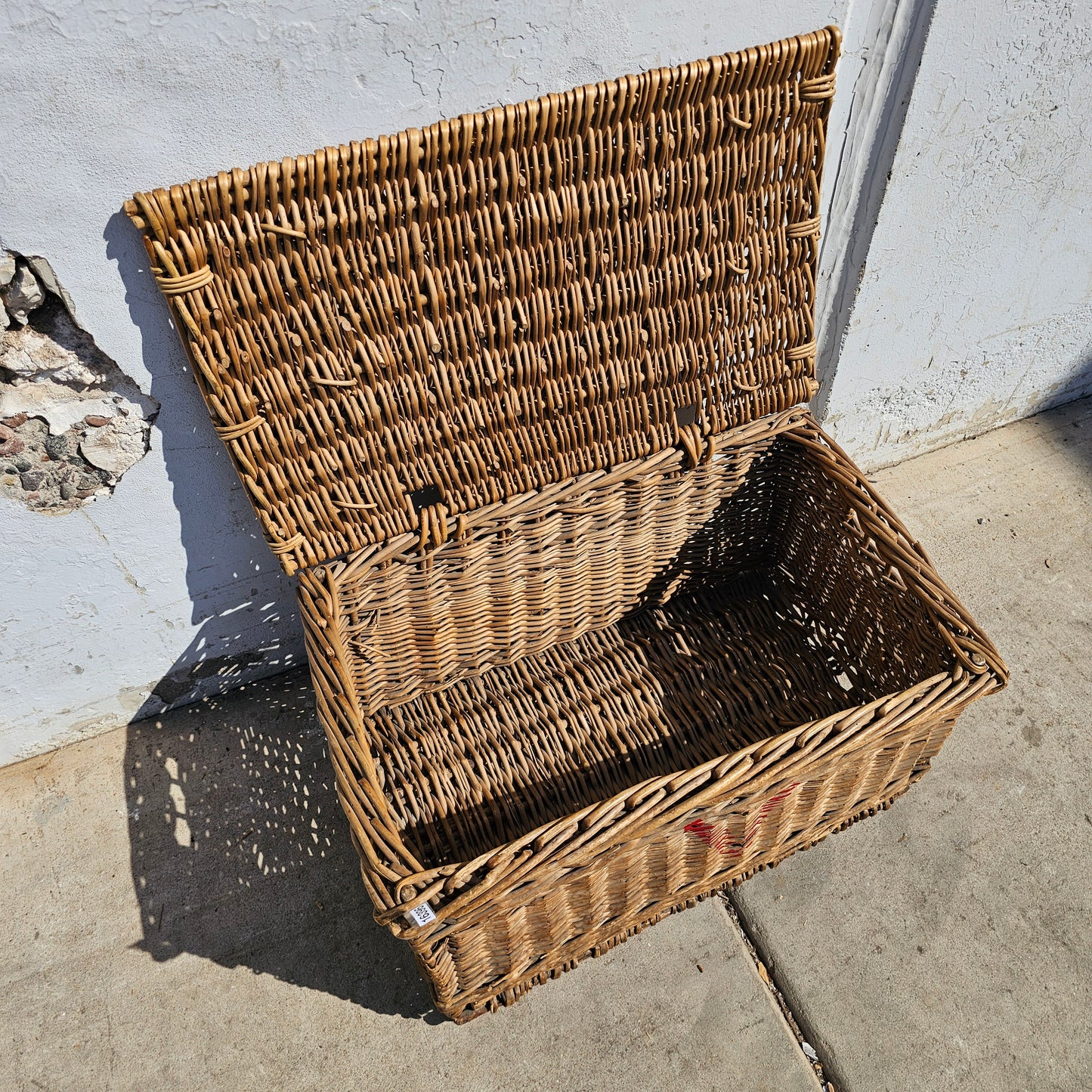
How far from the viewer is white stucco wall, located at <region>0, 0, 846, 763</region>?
105 centimetres

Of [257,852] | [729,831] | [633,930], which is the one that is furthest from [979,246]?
[257,852]

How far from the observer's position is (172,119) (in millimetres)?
1109

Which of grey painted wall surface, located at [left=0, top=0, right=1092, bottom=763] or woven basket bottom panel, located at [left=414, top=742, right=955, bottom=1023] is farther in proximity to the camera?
woven basket bottom panel, located at [left=414, top=742, right=955, bottom=1023]

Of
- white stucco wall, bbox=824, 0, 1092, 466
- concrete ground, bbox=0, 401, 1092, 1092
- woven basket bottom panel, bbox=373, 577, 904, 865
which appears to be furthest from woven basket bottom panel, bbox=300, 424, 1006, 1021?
white stucco wall, bbox=824, 0, 1092, 466

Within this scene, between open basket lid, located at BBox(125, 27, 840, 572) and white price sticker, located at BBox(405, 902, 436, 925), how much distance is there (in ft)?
1.94

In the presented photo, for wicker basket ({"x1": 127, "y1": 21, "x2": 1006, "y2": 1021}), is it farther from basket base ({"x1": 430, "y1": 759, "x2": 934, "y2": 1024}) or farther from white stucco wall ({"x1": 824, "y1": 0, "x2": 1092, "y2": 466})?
white stucco wall ({"x1": 824, "y1": 0, "x2": 1092, "y2": 466})

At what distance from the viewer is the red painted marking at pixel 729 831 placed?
127 cm

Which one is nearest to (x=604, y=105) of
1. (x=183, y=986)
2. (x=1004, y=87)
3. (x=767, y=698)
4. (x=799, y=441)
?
(x=799, y=441)

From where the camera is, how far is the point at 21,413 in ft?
4.27

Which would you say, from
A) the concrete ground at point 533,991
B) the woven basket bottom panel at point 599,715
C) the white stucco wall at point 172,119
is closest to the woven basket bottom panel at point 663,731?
the woven basket bottom panel at point 599,715

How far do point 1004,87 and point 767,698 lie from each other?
1244mm

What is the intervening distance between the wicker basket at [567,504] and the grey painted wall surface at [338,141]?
126 mm

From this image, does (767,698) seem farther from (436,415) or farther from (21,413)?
(21,413)

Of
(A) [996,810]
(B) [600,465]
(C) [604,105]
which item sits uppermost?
(C) [604,105]
